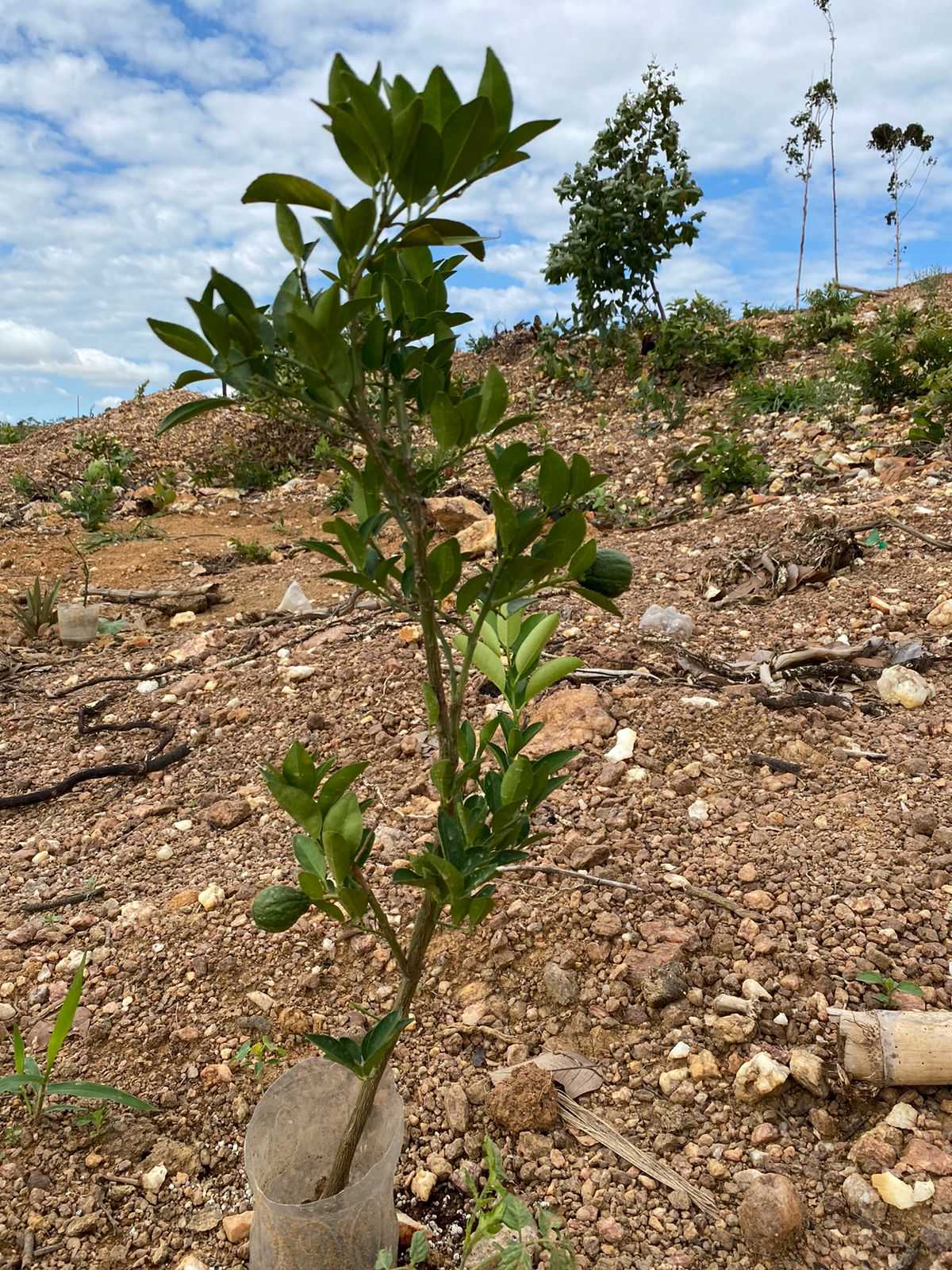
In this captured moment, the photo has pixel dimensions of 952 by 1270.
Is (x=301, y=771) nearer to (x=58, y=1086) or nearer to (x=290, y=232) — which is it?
(x=290, y=232)

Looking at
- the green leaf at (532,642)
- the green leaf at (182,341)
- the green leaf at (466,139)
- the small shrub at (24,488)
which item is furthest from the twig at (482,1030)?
the small shrub at (24,488)

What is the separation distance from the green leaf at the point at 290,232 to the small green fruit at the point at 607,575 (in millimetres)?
424

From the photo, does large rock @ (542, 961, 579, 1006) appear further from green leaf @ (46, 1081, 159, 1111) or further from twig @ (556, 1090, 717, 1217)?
green leaf @ (46, 1081, 159, 1111)

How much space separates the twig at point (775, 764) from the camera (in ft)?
7.45

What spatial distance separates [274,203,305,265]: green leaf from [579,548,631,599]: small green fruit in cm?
42

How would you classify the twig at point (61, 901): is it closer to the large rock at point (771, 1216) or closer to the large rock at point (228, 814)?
the large rock at point (228, 814)

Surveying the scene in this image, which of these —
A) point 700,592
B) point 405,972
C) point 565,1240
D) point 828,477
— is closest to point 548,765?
point 405,972

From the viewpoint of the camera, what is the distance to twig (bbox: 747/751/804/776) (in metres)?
2.27

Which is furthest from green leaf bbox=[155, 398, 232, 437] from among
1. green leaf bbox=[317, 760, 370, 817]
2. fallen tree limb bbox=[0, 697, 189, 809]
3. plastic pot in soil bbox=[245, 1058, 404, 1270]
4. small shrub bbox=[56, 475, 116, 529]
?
small shrub bbox=[56, 475, 116, 529]

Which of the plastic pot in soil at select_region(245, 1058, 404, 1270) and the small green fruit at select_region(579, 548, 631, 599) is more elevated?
the small green fruit at select_region(579, 548, 631, 599)

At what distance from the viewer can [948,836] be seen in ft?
6.43

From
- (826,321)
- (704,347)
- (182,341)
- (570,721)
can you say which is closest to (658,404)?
(704,347)

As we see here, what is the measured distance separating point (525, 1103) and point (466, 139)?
1.32 m

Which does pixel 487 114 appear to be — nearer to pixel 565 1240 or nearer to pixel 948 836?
pixel 565 1240
